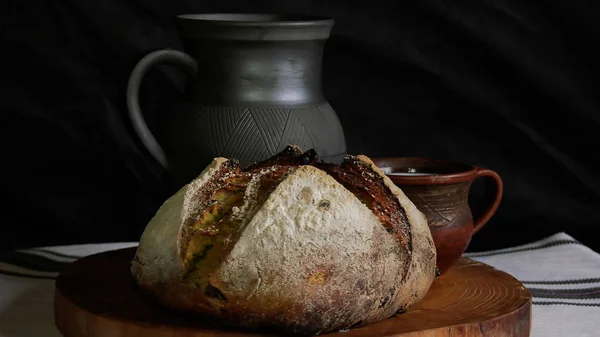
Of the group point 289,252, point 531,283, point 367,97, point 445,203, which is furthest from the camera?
point 367,97

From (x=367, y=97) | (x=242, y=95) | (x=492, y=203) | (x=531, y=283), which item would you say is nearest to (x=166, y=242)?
(x=242, y=95)

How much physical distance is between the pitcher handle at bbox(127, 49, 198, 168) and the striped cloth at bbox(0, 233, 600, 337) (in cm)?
29

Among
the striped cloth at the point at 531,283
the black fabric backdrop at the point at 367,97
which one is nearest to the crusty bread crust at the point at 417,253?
the striped cloth at the point at 531,283

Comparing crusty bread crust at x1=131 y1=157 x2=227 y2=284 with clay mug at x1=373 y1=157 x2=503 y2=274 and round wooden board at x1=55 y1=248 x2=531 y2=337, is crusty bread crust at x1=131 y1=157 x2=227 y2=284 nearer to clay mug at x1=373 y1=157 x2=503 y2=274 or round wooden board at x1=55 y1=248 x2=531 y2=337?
round wooden board at x1=55 y1=248 x2=531 y2=337

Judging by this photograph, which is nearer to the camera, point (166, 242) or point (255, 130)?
point (166, 242)

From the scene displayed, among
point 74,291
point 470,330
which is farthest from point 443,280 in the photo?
point 74,291

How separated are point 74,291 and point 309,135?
0.50 meters

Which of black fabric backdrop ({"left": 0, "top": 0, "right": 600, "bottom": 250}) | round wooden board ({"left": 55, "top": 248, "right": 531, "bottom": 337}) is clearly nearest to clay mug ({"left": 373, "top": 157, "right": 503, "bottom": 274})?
round wooden board ({"left": 55, "top": 248, "right": 531, "bottom": 337})

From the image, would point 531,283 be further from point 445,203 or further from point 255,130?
point 255,130

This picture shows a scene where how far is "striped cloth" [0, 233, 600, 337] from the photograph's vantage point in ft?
5.03

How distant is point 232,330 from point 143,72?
0.65 meters

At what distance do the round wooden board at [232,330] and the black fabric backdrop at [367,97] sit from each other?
0.79 meters

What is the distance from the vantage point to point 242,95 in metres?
1.72

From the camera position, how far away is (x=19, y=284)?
5.67ft
